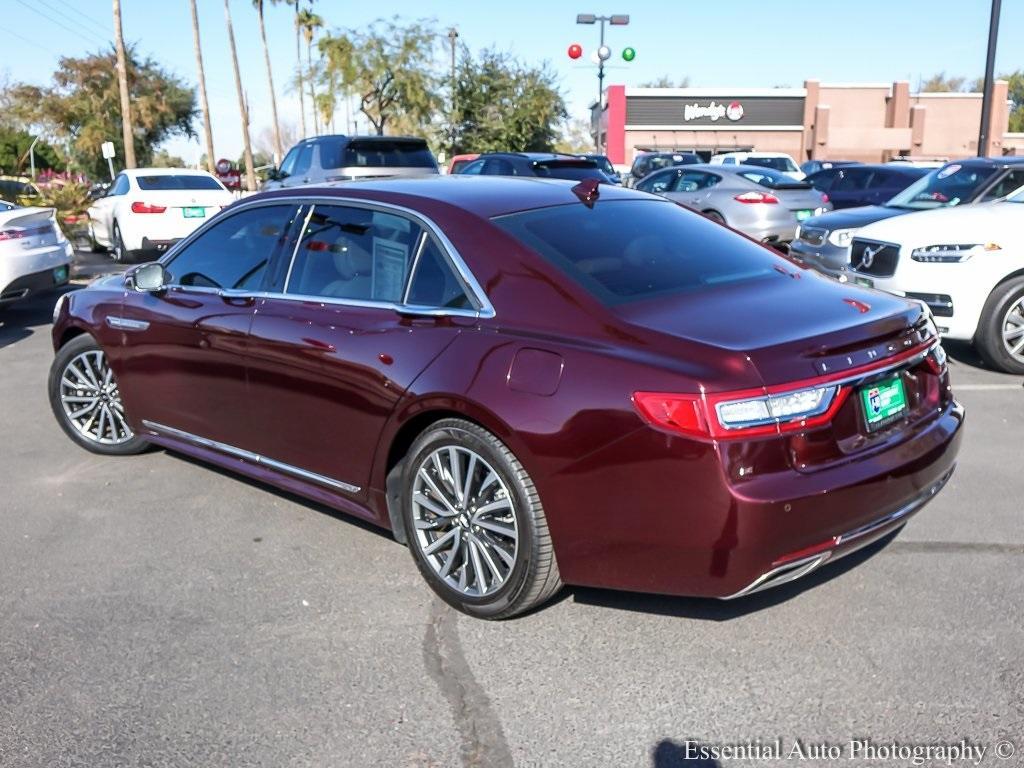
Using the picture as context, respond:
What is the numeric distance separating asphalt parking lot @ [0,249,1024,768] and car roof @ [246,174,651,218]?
1.61 meters

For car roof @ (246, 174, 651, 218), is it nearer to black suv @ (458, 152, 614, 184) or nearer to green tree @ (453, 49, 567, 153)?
black suv @ (458, 152, 614, 184)

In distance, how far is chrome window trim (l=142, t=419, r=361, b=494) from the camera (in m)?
4.55

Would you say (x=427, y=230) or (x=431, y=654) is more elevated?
(x=427, y=230)

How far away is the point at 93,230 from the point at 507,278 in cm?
1606

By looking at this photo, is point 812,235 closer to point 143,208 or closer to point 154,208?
point 154,208

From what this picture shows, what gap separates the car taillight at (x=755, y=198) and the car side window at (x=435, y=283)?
1159 centimetres

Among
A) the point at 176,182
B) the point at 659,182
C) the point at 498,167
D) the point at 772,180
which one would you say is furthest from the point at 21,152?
the point at 772,180

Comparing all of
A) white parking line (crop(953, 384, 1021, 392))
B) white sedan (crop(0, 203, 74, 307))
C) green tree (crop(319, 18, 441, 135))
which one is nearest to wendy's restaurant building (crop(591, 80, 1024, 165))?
green tree (crop(319, 18, 441, 135))

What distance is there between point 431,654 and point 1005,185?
871 cm

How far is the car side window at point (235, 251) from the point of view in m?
5.00

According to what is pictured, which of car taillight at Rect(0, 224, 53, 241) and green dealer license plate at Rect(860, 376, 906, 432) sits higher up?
car taillight at Rect(0, 224, 53, 241)

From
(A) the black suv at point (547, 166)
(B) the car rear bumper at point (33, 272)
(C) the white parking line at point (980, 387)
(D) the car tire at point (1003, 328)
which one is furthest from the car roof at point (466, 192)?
(A) the black suv at point (547, 166)

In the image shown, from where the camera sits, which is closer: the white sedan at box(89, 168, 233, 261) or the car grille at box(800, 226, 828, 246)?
the car grille at box(800, 226, 828, 246)

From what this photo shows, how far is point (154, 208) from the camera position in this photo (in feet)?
50.6
